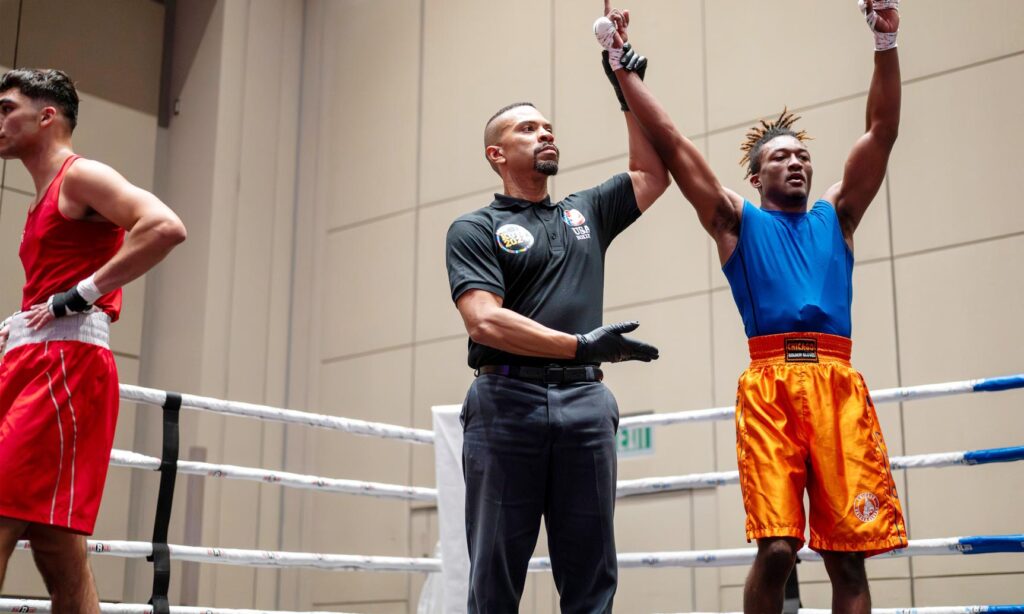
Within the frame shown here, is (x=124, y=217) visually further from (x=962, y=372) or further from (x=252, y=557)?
(x=962, y=372)

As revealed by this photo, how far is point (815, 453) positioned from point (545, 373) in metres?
0.79

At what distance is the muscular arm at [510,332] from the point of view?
2965 millimetres

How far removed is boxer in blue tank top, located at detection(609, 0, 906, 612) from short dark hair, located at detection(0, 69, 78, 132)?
61.1 inches

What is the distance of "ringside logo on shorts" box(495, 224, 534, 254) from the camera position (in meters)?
3.24

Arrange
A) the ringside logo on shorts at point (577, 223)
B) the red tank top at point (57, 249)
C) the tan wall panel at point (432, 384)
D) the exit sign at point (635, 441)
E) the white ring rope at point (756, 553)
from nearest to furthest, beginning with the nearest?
the red tank top at point (57, 249) < the ringside logo on shorts at point (577, 223) < the white ring rope at point (756, 553) < the exit sign at point (635, 441) < the tan wall panel at point (432, 384)


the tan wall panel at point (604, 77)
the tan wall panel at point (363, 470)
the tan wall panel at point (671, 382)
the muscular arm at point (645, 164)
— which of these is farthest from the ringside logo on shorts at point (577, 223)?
the tan wall panel at point (363, 470)

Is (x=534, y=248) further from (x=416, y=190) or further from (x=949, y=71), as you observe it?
(x=416, y=190)

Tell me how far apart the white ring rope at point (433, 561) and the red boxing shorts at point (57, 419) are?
485 mm

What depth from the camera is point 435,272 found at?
7.73 m

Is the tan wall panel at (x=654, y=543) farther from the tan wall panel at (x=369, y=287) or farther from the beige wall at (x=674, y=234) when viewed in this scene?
the tan wall panel at (x=369, y=287)

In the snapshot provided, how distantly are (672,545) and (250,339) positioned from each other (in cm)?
334

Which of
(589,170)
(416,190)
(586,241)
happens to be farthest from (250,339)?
(586,241)

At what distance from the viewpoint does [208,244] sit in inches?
315

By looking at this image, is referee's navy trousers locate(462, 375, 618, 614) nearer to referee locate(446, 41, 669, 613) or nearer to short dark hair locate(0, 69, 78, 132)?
referee locate(446, 41, 669, 613)
